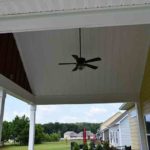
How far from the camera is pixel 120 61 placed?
6.46 m

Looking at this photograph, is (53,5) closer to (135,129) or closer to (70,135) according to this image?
(135,129)

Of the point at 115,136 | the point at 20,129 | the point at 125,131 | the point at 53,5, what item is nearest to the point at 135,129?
the point at 125,131

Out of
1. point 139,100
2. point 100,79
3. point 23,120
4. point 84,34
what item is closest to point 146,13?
point 84,34

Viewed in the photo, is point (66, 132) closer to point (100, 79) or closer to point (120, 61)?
point (100, 79)

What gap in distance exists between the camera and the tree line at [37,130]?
7.33 metres

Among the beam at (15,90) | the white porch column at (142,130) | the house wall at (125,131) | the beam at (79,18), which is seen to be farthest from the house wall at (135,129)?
the beam at (79,18)

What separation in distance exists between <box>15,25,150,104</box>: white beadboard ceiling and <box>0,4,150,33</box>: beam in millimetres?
4278

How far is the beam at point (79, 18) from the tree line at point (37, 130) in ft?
19.4

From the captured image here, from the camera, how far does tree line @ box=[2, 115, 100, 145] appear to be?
7.33m

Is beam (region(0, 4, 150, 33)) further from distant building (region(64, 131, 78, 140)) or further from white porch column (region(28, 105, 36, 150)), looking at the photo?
distant building (region(64, 131, 78, 140))

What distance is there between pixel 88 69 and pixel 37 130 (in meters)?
6.49

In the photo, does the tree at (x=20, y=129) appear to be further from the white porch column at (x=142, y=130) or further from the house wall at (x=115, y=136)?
the house wall at (x=115, y=136)

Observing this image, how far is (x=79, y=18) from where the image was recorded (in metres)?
1.43

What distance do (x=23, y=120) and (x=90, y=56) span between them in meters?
4.36
